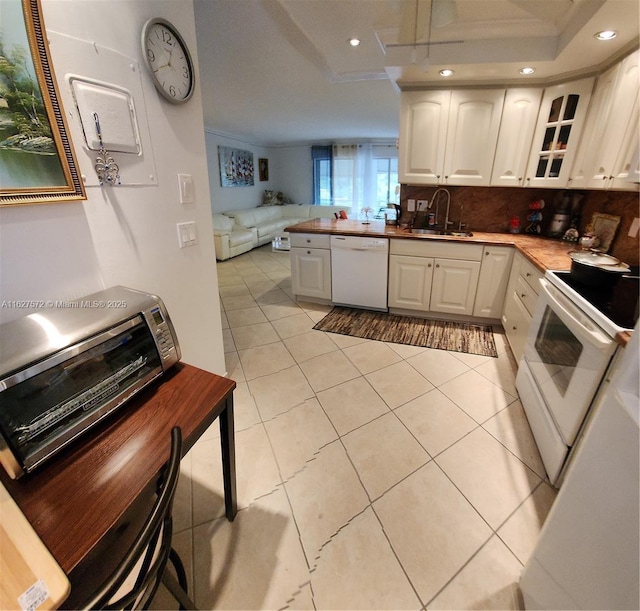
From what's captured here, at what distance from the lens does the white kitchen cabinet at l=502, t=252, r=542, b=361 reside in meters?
2.14

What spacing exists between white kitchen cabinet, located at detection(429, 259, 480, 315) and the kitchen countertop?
0.75 feet

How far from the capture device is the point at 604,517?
29.5 inches

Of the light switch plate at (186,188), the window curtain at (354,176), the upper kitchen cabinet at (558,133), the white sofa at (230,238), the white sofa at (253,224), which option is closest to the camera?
the light switch plate at (186,188)

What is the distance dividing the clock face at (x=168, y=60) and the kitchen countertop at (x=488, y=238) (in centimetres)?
178

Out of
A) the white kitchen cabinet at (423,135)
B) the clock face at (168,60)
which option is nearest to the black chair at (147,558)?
the clock face at (168,60)

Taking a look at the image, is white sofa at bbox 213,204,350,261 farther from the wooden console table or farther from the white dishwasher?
the wooden console table

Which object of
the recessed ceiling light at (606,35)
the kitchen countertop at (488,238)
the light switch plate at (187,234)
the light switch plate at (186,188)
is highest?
the recessed ceiling light at (606,35)

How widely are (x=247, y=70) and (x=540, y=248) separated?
3.06 m

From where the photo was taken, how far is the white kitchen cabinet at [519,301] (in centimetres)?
214

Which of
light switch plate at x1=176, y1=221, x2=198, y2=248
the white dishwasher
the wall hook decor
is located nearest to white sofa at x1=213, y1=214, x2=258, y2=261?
the white dishwasher

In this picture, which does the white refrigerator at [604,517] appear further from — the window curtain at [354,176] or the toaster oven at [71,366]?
the window curtain at [354,176]

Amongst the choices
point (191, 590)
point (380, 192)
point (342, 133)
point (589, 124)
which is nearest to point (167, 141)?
point (191, 590)

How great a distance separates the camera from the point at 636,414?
675 mm

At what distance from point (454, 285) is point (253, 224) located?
4839 millimetres
